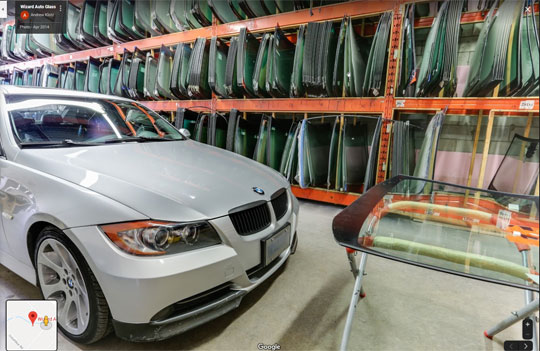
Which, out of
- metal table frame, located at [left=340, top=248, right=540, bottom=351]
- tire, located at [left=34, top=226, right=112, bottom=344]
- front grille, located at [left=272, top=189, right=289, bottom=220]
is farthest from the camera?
front grille, located at [left=272, top=189, right=289, bottom=220]

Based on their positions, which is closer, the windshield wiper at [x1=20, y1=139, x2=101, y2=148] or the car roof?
the windshield wiper at [x1=20, y1=139, x2=101, y2=148]

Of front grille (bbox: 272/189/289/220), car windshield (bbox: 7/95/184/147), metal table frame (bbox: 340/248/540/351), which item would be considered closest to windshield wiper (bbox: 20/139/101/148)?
car windshield (bbox: 7/95/184/147)

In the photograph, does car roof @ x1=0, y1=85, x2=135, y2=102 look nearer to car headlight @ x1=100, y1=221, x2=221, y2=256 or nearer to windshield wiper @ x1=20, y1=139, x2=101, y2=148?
windshield wiper @ x1=20, y1=139, x2=101, y2=148

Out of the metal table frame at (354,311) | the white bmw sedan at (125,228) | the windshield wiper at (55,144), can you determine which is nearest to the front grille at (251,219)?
the white bmw sedan at (125,228)

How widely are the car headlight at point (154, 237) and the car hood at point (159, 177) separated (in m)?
0.04

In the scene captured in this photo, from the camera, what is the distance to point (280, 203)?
57.5 inches

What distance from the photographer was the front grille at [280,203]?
1.39 metres

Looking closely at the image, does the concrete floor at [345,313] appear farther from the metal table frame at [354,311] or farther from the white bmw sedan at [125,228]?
the white bmw sedan at [125,228]

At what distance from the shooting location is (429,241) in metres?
0.81

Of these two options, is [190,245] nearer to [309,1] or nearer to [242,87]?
[242,87]

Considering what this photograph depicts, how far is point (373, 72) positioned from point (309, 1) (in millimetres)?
1219
